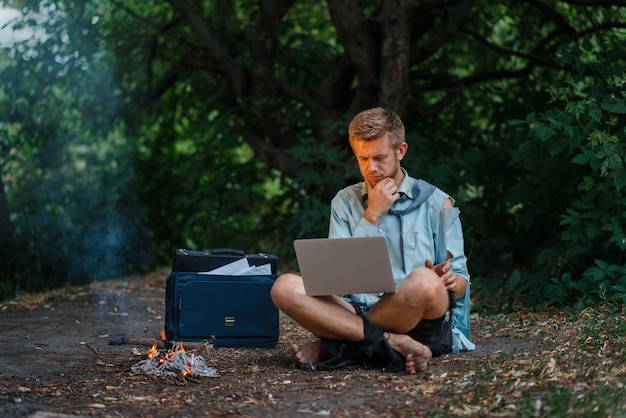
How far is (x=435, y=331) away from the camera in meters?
4.44

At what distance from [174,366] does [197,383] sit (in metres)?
0.18

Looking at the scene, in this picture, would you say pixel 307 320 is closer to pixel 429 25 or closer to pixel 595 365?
pixel 595 365

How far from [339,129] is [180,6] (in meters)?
2.12

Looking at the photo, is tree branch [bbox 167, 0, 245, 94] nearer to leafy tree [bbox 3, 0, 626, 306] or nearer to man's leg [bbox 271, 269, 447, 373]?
leafy tree [bbox 3, 0, 626, 306]

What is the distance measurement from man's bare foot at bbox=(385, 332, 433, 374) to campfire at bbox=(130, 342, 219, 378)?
0.91 meters

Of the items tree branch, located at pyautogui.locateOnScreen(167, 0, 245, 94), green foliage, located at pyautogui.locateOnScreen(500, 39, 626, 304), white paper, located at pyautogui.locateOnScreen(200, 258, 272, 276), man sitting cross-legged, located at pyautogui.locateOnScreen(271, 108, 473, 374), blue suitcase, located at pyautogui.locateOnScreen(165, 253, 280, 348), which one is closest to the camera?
man sitting cross-legged, located at pyautogui.locateOnScreen(271, 108, 473, 374)

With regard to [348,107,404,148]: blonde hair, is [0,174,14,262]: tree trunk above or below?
below

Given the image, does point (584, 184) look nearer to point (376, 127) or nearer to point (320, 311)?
point (376, 127)

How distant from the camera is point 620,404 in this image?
331cm

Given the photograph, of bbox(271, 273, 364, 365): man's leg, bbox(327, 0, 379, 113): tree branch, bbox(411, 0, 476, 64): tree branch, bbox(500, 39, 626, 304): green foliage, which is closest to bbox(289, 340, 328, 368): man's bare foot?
bbox(271, 273, 364, 365): man's leg

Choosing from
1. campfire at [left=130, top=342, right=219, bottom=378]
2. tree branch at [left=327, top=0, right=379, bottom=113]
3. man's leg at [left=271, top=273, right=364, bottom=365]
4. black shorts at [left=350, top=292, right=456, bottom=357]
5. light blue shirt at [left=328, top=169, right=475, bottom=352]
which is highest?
tree branch at [left=327, top=0, right=379, bottom=113]

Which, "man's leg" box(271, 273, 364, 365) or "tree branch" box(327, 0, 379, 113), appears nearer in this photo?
"man's leg" box(271, 273, 364, 365)

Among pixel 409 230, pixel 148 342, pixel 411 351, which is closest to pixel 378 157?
pixel 409 230

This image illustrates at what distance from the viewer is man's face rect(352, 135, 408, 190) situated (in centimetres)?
442
